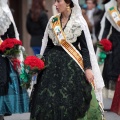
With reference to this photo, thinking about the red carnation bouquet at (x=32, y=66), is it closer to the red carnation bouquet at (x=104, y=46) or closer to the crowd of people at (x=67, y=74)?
the crowd of people at (x=67, y=74)

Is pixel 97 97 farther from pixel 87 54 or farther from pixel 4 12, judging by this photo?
pixel 4 12

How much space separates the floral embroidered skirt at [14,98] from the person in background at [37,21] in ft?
18.1

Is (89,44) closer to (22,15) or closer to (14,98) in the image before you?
(14,98)

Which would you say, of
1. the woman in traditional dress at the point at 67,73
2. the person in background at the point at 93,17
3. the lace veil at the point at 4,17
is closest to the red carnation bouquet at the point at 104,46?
the lace veil at the point at 4,17

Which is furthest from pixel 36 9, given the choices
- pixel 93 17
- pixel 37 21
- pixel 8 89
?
pixel 8 89

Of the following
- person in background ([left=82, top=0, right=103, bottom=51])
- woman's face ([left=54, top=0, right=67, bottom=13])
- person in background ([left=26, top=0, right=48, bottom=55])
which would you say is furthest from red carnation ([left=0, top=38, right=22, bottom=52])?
person in background ([left=82, top=0, right=103, bottom=51])

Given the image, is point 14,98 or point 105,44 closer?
point 14,98

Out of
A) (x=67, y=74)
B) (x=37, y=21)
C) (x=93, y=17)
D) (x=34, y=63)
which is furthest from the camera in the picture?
(x=93, y=17)

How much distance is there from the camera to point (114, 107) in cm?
975

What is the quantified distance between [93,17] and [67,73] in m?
8.08

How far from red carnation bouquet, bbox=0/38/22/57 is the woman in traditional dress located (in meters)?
0.56

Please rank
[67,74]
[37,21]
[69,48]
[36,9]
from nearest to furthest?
[67,74]
[69,48]
[36,9]
[37,21]

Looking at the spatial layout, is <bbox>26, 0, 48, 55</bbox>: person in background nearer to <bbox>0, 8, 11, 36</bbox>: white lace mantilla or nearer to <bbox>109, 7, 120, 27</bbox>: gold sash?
<bbox>109, 7, 120, 27</bbox>: gold sash

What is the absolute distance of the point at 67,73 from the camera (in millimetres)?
8336
